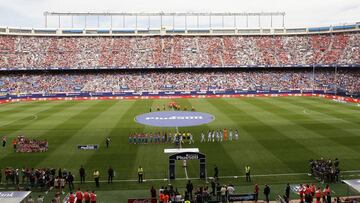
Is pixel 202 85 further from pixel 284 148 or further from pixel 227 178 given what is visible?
pixel 227 178

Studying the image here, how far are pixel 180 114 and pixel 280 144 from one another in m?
20.3

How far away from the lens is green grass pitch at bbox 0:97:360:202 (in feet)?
84.2

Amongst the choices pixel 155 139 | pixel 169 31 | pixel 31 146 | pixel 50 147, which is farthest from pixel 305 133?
pixel 169 31

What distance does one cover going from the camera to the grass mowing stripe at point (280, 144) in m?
28.1

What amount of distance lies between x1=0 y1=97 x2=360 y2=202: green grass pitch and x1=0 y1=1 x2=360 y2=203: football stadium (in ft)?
0.50

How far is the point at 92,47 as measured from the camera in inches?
3565

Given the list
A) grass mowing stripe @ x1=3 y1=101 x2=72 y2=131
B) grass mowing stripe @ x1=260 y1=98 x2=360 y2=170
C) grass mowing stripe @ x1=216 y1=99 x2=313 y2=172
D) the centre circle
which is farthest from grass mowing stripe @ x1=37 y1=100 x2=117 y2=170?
grass mowing stripe @ x1=260 y1=98 x2=360 y2=170

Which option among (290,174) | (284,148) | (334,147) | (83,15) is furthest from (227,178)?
(83,15)

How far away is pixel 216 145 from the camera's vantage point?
33.8 meters

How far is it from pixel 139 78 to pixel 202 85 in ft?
47.3

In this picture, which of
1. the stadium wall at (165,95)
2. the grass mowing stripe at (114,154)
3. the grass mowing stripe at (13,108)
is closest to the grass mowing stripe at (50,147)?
the grass mowing stripe at (114,154)

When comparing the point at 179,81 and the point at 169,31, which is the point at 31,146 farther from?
the point at 169,31

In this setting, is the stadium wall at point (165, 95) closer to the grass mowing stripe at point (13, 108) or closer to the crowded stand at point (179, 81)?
the crowded stand at point (179, 81)

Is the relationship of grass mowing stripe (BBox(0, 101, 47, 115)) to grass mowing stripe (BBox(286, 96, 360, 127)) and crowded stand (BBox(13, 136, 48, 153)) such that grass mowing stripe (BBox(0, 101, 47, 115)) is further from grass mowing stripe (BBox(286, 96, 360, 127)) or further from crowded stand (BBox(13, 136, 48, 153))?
grass mowing stripe (BBox(286, 96, 360, 127))
